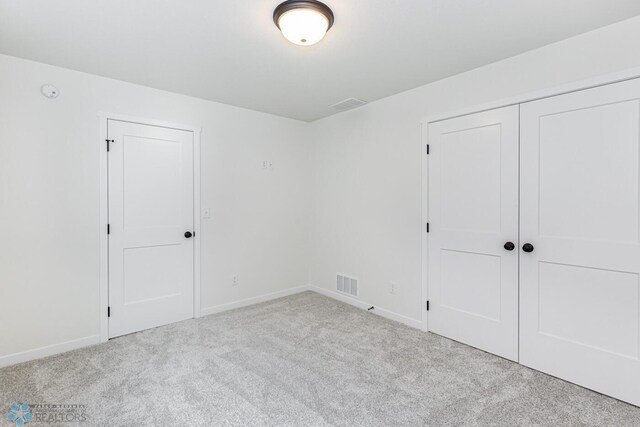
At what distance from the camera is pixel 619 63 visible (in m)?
2.09

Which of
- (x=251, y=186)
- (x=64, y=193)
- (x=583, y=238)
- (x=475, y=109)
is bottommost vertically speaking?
(x=583, y=238)

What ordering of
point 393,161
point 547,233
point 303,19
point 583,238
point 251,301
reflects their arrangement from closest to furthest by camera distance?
point 303,19 < point 583,238 < point 547,233 < point 393,161 < point 251,301

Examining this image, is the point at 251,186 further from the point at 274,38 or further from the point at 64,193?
the point at 274,38

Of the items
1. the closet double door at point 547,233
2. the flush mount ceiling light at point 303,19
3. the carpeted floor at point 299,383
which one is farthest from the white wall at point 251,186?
the flush mount ceiling light at point 303,19

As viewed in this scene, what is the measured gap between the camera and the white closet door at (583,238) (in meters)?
2.05

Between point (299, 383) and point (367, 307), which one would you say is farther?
point (367, 307)

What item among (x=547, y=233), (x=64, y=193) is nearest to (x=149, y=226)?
(x=64, y=193)

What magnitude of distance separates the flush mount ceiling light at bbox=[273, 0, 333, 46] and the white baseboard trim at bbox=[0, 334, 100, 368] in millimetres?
3121

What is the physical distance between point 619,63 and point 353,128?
7.98ft

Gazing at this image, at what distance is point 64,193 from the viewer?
278 centimetres

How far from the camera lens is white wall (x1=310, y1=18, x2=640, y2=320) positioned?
2.26 m

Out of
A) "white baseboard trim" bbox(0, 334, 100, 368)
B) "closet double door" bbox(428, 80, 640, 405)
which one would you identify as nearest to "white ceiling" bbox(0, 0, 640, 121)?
"closet double door" bbox(428, 80, 640, 405)

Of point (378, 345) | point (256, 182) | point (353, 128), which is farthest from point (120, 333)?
point (353, 128)

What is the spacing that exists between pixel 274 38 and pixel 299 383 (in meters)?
2.48
